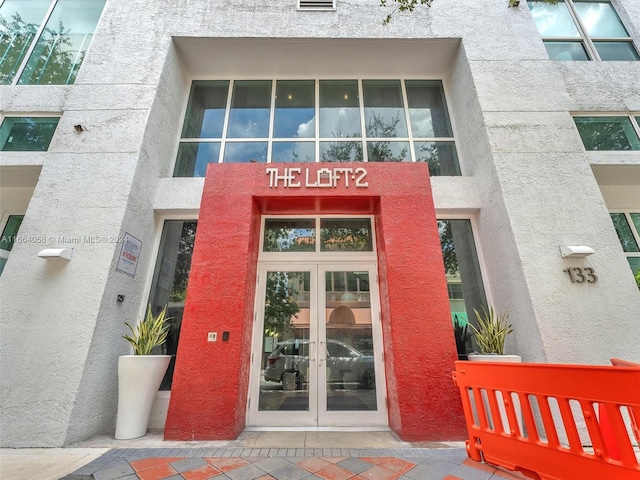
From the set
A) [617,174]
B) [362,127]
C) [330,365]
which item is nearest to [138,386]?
[330,365]

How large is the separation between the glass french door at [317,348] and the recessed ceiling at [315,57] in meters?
4.40

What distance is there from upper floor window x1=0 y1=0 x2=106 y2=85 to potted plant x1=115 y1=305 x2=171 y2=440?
5.11 meters

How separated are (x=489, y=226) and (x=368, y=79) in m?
4.06

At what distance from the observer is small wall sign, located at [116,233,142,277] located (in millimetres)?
4234

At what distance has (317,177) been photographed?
454 cm

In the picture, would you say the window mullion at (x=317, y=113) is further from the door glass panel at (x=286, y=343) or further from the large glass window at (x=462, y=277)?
the large glass window at (x=462, y=277)

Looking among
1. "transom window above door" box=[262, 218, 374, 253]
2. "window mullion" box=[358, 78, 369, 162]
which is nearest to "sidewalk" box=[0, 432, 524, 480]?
"transom window above door" box=[262, 218, 374, 253]

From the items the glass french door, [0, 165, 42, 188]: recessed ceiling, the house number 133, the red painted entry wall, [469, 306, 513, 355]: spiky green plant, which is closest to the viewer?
the red painted entry wall

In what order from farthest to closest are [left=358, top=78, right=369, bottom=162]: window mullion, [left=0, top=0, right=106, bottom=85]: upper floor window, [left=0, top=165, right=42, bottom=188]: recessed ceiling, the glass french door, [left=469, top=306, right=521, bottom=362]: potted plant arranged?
[left=358, top=78, right=369, bottom=162]: window mullion < [left=0, top=0, right=106, bottom=85]: upper floor window < [left=0, top=165, right=42, bottom=188]: recessed ceiling < the glass french door < [left=469, top=306, right=521, bottom=362]: potted plant

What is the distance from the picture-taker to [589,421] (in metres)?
2.12

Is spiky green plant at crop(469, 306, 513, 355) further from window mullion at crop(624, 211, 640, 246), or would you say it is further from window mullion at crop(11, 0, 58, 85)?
window mullion at crop(11, 0, 58, 85)

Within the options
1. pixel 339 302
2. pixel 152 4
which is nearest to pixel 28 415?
pixel 339 302

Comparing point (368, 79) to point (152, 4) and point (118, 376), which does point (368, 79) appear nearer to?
point (152, 4)

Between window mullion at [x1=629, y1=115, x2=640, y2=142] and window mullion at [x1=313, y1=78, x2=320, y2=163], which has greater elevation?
window mullion at [x1=313, y1=78, x2=320, y2=163]
